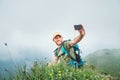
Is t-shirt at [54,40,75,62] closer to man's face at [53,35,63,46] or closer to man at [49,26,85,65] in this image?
man at [49,26,85,65]

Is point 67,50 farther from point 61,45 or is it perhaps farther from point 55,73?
point 55,73

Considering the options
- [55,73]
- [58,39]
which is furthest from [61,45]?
[55,73]

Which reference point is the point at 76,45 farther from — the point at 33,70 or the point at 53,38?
the point at 33,70

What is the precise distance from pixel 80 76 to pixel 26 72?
4.63ft

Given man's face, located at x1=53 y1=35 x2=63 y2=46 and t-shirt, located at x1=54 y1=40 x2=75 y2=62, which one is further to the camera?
man's face, located at x1=53 y1=35 x2=63 y2=46

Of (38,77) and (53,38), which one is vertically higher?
(53,38)

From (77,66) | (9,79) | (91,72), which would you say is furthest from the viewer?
(77,66)

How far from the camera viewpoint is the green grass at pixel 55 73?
10.9 m

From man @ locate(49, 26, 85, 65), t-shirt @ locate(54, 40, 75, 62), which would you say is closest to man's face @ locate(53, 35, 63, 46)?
man @ locate(49, 26, 85, 65)

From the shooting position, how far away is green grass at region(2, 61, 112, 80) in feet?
35.9

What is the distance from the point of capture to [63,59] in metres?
13.0

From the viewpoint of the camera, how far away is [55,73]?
38.0ft

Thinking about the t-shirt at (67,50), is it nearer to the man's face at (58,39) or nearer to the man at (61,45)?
the man at (61,45)

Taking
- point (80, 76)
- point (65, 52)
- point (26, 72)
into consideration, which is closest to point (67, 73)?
point (80, 76)
